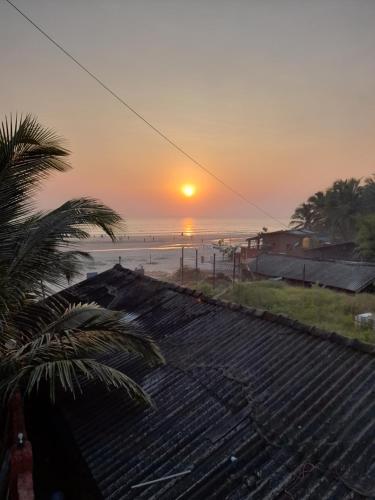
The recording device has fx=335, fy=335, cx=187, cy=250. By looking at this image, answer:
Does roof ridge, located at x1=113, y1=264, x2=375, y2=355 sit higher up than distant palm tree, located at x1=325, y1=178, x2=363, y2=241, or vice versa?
distant palm tree, located at x1=325, y1=178, x2=363, y2=241

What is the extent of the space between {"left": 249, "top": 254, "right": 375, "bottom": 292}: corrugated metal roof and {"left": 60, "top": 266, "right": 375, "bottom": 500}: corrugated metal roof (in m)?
16.5

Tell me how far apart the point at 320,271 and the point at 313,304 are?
8.23 m

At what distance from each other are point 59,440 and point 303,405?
15.2 feet

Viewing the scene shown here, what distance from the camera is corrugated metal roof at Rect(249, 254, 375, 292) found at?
21094 mm

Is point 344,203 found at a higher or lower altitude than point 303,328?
higher

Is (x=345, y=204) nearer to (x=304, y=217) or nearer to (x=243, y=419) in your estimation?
(x=304, y=217)

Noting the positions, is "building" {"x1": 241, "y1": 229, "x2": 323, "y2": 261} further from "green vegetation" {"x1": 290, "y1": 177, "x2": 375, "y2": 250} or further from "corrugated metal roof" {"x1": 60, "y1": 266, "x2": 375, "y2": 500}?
"corrugated metal roof" {"x1": 60, "y1": 266, "x2": 375, "y2": 500}

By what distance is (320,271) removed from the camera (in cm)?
2386

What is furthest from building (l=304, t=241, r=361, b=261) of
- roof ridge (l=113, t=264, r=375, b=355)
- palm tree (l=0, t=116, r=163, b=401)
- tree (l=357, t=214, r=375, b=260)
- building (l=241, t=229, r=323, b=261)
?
palm tree (l=0, t=116, r=163, b=401)

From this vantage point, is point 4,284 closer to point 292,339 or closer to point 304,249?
point 292,339

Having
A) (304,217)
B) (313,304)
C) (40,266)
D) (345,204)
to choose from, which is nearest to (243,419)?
(40,266)

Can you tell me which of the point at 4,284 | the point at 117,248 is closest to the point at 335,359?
the point at 4,284

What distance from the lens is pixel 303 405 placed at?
4688 mm

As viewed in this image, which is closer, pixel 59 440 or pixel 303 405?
pixel 303 405
